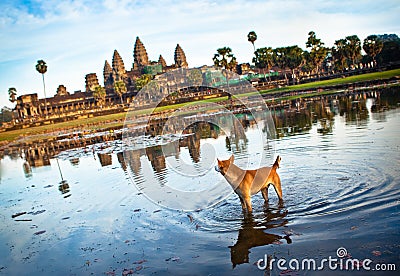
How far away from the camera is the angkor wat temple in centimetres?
11281

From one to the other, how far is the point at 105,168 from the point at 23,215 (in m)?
6.13

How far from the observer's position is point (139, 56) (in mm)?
144500

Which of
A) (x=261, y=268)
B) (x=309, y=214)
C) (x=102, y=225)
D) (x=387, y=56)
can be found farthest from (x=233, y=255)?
(x=387, y=56)

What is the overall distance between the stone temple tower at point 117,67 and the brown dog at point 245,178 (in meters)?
133

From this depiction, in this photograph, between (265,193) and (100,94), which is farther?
(100,94)

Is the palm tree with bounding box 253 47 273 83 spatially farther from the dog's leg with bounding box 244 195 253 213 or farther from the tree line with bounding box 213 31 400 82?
the dog's leg with bounding box 244 195 253 213

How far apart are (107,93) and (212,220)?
387ft

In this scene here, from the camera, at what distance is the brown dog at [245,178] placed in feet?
24.7

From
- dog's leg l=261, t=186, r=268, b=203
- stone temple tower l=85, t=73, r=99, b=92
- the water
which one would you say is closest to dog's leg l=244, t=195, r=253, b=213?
the water

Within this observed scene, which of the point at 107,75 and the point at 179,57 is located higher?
the point at 179,57

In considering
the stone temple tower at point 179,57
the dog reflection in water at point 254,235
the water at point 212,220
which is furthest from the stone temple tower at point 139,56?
the dog reflection in water at point 254,235

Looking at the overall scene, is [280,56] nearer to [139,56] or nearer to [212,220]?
[139,56]

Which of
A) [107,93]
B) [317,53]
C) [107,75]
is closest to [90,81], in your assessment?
[107,75]

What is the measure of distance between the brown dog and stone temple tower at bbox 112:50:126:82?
133 metres
